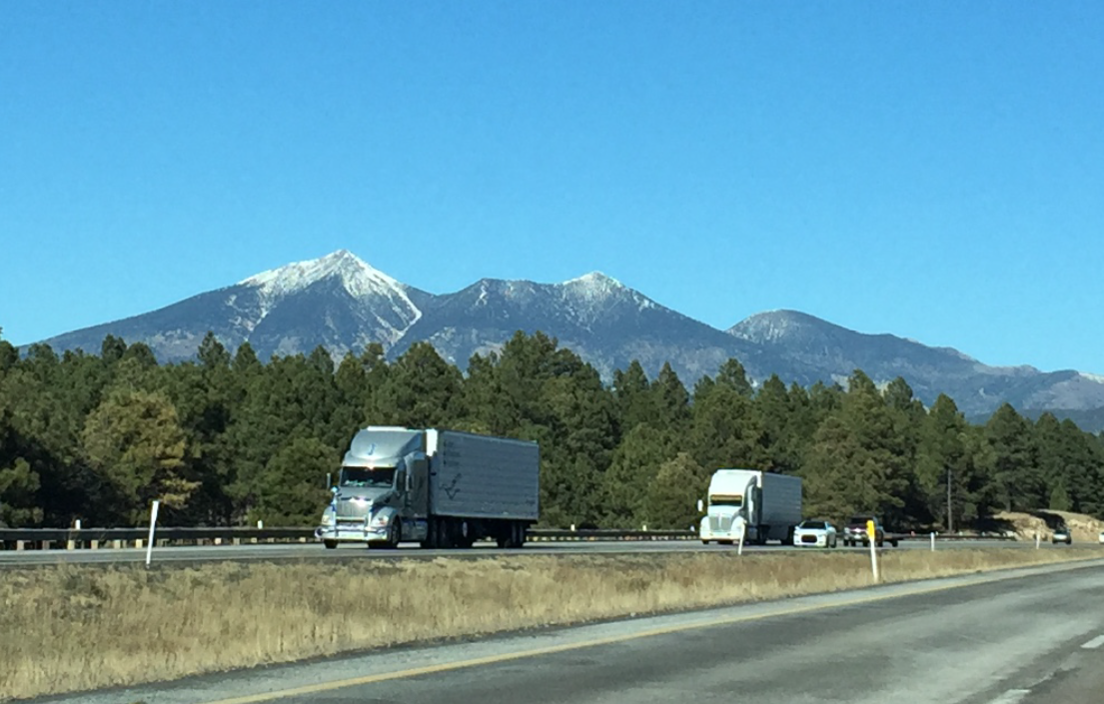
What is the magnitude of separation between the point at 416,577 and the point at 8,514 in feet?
187

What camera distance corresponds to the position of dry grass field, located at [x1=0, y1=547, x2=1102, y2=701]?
1623cm

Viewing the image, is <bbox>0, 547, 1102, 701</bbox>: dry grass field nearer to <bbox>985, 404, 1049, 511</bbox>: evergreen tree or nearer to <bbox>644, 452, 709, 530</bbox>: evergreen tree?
<bbox>644, 452, 709, 530</bbox>: evergreen tree

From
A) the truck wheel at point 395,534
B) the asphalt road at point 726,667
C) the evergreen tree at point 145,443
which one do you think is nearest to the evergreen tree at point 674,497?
the evergreen tree at point 145,443

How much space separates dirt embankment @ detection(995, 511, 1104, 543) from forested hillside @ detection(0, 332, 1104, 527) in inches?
139

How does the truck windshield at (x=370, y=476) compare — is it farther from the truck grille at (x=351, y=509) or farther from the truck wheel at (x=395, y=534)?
the truck wheel at (x=395, y=534)

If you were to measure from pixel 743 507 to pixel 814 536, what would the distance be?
5.23m

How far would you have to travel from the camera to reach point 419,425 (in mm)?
129375

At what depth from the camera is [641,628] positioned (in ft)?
66.8

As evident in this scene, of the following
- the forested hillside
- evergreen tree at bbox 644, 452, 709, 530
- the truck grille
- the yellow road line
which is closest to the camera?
the yellow road line

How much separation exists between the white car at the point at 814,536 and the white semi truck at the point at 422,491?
2259cm

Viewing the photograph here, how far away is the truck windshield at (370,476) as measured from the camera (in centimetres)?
4775

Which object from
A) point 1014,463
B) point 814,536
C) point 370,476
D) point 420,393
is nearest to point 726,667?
point 370,476

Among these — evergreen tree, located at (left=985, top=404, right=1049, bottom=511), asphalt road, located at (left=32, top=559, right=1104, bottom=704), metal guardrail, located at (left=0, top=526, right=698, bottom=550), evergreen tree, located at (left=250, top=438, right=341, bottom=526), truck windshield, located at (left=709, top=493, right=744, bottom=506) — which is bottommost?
asphalt road, located at (left=32, top=559, right=1104, bottom=704)

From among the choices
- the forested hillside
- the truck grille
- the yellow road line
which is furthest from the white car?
the yellow road line
